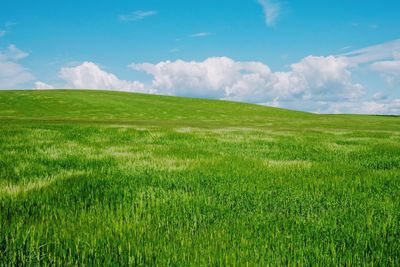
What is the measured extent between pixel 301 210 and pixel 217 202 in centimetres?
126

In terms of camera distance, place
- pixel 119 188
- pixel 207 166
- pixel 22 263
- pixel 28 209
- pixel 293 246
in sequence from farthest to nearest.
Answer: pixel 207 166
pixel 119 188
pixel 28 209
pixel 293 246
pixel 22 263

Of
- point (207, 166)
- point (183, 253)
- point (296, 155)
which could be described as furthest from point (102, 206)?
point (296, 155)

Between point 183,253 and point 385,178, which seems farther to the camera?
point 385,178

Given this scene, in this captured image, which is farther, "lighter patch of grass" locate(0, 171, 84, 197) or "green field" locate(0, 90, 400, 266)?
"lighter patch of grass" locate(0, 171, 84, 197)

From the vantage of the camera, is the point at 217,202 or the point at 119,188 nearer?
the point at 217,202

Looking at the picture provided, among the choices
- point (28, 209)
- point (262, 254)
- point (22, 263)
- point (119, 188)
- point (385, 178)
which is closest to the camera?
point (22, 263)

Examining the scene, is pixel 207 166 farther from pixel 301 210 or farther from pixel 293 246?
pixel 293 246

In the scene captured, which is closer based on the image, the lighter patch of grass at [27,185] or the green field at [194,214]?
the green field at [194,214]

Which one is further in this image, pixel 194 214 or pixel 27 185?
pixel 27 185

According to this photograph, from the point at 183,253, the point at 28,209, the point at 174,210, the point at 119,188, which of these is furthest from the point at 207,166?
the point at 183,253

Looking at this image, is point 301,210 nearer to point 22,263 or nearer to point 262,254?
point 262,254

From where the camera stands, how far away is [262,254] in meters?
3.23

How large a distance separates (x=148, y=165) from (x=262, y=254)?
5297 millimetres

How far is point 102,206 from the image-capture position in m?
4.79
